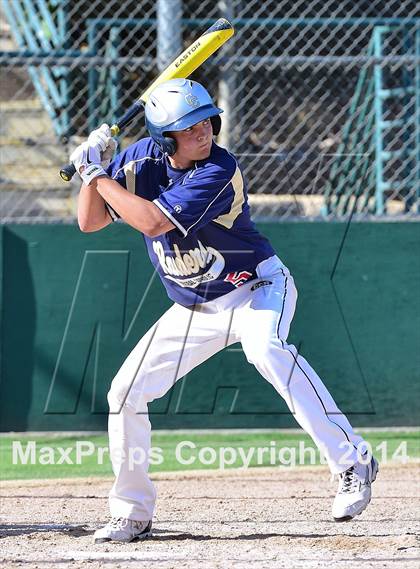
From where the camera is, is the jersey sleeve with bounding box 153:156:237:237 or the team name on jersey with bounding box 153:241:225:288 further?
the team name on jersey with bounding box 153:241:225:288

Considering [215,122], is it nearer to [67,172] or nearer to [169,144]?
[169,144]

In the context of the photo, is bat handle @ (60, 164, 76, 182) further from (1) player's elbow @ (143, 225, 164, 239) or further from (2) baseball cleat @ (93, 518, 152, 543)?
(2) baseball cleat @ (93, 518, 152, 543)

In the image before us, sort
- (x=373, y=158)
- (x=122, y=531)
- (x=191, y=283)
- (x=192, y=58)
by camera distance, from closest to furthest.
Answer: (x=122, y=531) < (x=191, y=283) < (x=192, y=58) < (x=373, y=158)

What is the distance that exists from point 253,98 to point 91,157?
18.5 ft

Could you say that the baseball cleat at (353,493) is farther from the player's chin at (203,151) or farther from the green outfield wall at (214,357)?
the green outfield wall at (214,357)

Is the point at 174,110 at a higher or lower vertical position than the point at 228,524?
higher

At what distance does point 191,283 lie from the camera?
4.55 meters

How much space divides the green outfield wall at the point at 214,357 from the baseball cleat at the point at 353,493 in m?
2.87

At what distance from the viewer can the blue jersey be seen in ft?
14.2

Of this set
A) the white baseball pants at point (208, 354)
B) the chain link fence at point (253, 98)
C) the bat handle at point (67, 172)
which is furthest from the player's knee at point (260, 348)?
the chain link fence at point (253, 98)

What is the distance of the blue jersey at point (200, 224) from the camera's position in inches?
170

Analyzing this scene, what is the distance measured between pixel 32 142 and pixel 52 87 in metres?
0.69
